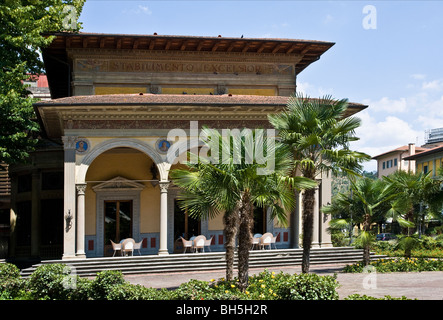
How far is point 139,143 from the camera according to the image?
2303 centimetres

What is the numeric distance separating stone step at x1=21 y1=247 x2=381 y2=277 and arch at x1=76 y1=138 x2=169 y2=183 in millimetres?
3307

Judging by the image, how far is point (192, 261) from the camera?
893 inches

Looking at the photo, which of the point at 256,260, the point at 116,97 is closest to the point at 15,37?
the point at 116,97

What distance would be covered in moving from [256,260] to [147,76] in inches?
392

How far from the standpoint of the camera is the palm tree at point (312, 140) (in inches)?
672

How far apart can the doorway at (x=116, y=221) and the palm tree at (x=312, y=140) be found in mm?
10733

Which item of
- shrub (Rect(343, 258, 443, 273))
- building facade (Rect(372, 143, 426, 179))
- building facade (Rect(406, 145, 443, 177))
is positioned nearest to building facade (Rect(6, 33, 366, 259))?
shrub (Rect(343, 258, 443, 273))

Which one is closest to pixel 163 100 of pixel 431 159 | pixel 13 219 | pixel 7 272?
pixel 7 272

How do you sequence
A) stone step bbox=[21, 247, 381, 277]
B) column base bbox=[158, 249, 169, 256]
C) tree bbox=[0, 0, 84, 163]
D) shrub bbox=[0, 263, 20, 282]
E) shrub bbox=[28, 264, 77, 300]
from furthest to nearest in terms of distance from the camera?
1. tree bbox=[0, 0, 84, 163]
2. column base bbox=[158, 249, 169, 256]
3. stone step bbox=[21, 247, 381, 277]
4. shrub bbox=[0, 263, 20, 282]
5. shrub bbox=[28, 264, 77, 300]

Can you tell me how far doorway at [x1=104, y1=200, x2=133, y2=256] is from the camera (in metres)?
25.6

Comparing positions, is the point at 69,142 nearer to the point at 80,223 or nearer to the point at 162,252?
the point at 80,223

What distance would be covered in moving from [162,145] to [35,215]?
8.80m

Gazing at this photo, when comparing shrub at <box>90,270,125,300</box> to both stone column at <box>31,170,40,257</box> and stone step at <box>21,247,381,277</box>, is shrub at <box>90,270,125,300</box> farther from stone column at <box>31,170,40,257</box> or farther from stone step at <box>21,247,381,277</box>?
stone column at <box>31,170,40,257</box>
